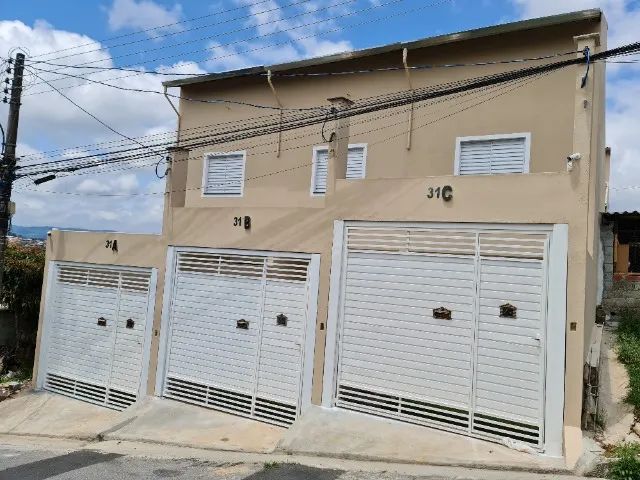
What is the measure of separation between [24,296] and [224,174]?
19.9 feet

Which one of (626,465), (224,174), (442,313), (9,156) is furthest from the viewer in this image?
(224,174)

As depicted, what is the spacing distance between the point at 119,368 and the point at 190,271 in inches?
109

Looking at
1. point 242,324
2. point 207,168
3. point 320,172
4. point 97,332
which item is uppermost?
point 207,168

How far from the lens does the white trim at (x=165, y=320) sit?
9.95 meters

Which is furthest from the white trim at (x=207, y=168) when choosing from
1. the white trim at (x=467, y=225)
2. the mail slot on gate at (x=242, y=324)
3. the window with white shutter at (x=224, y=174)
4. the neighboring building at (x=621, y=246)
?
the neighboring building at (x=621, y=246)

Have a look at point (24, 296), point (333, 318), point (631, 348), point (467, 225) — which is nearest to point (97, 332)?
point (24, 296)

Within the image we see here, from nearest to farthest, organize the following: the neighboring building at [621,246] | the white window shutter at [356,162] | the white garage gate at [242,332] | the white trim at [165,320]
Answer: the white garage gate at [242,332] → the white trim at [165,320] → the neighboring building at [621,246] → the white window shutter at [356,162]

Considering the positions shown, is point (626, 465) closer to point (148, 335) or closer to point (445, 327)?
point (445, 327)

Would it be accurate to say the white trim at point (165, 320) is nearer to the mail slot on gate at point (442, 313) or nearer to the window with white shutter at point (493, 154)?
the mail slot on gate at point (442, 313)

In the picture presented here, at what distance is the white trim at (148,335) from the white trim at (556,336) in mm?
7032

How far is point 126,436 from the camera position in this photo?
8445mm

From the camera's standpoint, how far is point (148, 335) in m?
10.4

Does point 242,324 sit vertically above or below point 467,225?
below

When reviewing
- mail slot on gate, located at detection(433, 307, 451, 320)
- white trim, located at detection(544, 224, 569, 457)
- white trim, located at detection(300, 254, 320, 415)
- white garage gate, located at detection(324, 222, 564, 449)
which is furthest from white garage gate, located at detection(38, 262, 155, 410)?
white trim, located at detection(544, 224, 569, 457)
